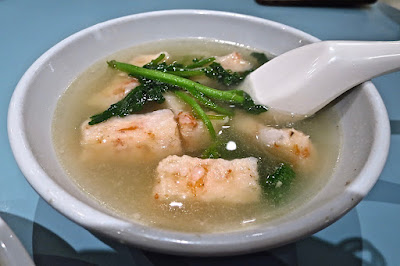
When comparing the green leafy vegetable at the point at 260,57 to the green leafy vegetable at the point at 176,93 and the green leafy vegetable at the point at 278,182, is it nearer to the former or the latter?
the green leafy vegetable at the point at 176,93

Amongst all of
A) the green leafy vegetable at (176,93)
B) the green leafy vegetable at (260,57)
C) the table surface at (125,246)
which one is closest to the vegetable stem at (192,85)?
the green leafy vegetable at (176,93)

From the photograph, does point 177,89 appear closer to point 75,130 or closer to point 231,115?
point 231,115

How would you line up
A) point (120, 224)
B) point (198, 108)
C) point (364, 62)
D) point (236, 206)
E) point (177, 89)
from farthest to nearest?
point (177, 89)
point (198, 108)
point (364, 62)
point (236, 206)
point (120, 224)

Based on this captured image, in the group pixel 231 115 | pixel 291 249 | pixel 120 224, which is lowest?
pixel 291 249

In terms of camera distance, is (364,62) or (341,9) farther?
(341,9)

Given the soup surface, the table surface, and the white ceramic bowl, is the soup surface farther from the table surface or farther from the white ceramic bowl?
the table surface

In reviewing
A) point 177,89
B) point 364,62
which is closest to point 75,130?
point 177,89

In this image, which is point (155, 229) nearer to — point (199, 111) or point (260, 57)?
point (199, 111)
